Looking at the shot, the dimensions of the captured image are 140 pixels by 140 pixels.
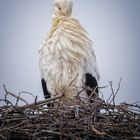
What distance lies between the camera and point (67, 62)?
19.5 feet

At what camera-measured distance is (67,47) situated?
19.6 ft

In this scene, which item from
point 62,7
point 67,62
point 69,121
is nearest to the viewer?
point 69,121

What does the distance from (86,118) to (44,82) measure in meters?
1.65

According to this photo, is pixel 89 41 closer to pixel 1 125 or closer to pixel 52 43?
pixel 52 43

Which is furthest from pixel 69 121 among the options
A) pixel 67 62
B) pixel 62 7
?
pixel 62 7

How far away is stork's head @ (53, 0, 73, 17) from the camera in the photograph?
620 cm

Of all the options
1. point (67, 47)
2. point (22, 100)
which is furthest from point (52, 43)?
point (22, 100)

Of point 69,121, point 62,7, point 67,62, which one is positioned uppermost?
point 62,7

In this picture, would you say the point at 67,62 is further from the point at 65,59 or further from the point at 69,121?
the point at 69,121

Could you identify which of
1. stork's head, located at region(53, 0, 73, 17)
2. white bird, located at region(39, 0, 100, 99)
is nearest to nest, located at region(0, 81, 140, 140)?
white bird, located at region(39, 0, 100, 99)

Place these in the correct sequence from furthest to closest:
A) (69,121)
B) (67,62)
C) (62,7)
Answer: (62,7)
(67,62)
(69,121)

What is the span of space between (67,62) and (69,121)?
1.58 metres

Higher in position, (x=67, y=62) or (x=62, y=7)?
(x=62, y=7)

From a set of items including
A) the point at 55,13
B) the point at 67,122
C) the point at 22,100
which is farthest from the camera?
the point at 55,13
